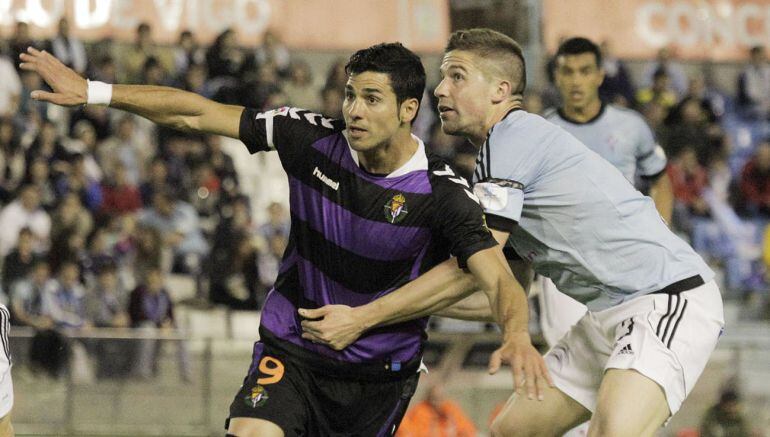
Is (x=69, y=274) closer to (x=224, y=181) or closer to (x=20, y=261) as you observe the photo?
(x=20, y=261)

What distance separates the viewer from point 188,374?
1098cm

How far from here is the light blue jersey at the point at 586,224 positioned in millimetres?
5637

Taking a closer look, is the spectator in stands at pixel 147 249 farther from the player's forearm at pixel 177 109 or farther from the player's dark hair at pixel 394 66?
the player's dark hair at pixel 394 66

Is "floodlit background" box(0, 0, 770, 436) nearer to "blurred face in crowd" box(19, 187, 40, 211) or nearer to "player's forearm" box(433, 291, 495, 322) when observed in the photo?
"blurred face in crowd" box(19, 187, 40, 211)

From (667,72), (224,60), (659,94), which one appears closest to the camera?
(224,60)

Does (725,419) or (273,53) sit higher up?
(273,53)

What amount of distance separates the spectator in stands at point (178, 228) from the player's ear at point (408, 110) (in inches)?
326

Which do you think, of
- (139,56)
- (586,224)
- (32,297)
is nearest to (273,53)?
(139,56)

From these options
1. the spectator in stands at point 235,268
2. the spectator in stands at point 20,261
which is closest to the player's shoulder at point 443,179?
the spectator in stands at point 235,268

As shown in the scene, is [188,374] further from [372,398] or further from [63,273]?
[372,398]

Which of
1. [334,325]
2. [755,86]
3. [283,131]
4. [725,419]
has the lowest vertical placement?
[725,419]

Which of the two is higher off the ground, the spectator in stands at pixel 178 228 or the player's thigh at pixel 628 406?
the player's thigh at pixel 628 406

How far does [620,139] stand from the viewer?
7.92m

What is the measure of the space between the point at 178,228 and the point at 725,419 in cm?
627
